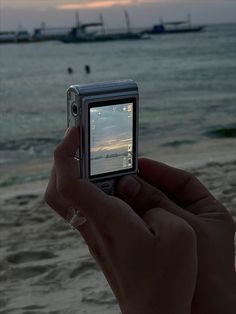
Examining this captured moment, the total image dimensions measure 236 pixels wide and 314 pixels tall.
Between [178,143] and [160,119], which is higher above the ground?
[178,143]

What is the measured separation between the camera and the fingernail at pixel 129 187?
1188 millimetres

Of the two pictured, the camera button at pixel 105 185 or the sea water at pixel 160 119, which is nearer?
the camera button at pixel 105 185

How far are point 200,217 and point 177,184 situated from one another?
125 mm

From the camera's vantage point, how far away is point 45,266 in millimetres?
3758

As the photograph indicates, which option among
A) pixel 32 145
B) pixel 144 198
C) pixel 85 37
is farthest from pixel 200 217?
pixel 85 37

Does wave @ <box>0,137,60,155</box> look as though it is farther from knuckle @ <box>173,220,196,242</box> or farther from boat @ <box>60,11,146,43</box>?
boat @ <box>60,11,146,43</box>

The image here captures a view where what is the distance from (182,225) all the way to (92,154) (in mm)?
294


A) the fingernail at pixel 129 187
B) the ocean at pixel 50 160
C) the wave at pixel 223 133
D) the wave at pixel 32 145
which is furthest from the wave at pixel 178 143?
the fingernail at pixel 129 187

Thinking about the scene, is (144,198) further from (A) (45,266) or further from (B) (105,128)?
(A) (45,266)

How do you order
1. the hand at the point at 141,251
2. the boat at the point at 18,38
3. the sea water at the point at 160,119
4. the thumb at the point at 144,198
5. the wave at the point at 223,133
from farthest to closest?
the boat at the point at 18,38, the wave at the point at 223,133, the sea water at the point at 160,119, the thumb at the point at 144,198, the hand at the point at 141,251

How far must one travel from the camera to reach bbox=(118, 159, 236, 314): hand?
3.59 feet

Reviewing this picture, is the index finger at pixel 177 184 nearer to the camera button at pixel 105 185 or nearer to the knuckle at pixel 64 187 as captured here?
the camera button at pixel 105 185

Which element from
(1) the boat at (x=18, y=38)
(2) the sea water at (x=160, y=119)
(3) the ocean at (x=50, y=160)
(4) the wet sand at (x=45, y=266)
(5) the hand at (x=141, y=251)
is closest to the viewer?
(5) the hand at (x=141, y=251)

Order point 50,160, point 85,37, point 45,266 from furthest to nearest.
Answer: point 85,37
point 50,160
point 45,266
